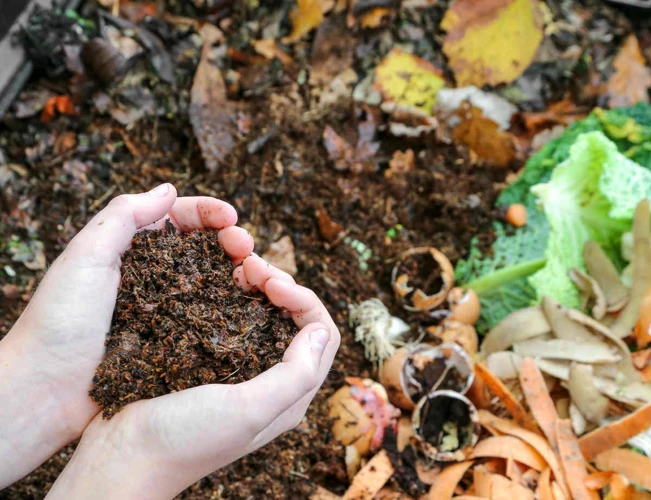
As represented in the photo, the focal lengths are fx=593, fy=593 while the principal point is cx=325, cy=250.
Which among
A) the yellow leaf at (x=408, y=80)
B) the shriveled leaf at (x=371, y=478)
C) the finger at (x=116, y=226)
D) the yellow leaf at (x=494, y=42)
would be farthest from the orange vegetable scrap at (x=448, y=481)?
the yellow leaf at (x=494, y=42)

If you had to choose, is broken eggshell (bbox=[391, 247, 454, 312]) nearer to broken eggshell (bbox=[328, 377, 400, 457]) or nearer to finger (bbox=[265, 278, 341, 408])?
broken eggshell (bbox=[328, 377, 400, 457])

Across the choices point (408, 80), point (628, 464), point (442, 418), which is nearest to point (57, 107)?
point (408, 80)

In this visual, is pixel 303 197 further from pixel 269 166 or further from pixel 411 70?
pixel 411 70

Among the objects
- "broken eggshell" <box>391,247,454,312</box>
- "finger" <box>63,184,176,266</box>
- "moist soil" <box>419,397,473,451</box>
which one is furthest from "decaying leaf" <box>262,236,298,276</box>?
"finger" <box>63,184,176,266</box>

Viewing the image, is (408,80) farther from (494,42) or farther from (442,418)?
(442,418)

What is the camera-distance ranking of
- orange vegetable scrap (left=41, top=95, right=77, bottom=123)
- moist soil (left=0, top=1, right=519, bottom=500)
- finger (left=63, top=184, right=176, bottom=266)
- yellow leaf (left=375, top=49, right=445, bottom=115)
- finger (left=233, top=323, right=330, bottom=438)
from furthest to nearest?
1. yellow leaf (left=375, top=49, right=445, bottom=115)
2. orange vegetable scrap (left=41, top=95, right=77, bottom=123)
3. moist soil (left=0, top=1, right=519, bottom=500)
4. finger (left=63, top=184, right=176, bottom=266)
5. finger (left=233, top=323, right=330, bottom=438)

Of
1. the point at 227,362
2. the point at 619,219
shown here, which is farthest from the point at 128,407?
the point at 619,219
